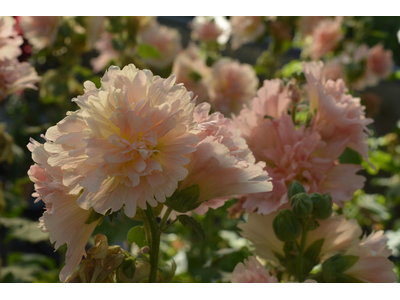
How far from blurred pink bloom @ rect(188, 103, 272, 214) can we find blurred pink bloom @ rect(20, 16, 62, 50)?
0.98 meters

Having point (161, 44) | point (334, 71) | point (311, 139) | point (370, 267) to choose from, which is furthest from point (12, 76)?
point (334, 71)

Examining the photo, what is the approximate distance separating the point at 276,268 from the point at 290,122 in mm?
226

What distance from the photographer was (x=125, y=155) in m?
0.39

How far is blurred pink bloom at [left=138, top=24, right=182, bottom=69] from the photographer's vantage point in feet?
5.38

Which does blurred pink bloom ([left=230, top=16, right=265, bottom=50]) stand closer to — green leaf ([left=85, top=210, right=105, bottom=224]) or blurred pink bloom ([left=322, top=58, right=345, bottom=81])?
blurred pink bloom ([left=322, top=58, right=345, bottom=81])

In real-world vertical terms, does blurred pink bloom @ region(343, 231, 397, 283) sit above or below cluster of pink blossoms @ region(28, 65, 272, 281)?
below

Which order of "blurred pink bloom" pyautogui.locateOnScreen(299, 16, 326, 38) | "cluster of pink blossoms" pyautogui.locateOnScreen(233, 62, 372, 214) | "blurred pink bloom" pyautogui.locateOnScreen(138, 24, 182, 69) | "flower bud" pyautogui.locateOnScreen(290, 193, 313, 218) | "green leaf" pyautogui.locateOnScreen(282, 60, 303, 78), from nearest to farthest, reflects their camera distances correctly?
"flower bud" pyautogui.locateOnScreen(290, 193, 313, 218) → "cluster of pink blossoms" pyautogui.locateOnScreen(233, 62, 372, 214) → "green leaf" pyautogui.locateOnScreen(282, 60, 303, 78) → "blurred pink bloom" pyautogui.locateOnScreen(299, 16, 326, 38) → "blurred pink bloom" pyautogui.locateOnScreen(138, 24, 182, 69)

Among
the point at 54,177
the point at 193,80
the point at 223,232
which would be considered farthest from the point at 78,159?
the point at 223,232

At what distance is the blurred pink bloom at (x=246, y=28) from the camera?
148cm

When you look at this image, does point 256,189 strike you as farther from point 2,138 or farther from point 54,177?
point 2,138

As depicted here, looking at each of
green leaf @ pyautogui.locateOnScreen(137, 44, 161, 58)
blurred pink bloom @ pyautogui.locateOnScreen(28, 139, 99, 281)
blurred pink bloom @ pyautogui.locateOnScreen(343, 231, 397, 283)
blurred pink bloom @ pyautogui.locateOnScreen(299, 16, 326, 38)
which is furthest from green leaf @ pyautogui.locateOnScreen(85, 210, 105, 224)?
blurred pink bloom @ pyautogui.locateOnScreen(299, 16, 326, 38)

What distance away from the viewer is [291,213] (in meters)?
0.52

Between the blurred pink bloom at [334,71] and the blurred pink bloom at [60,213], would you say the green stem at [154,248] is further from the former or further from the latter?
the blurred pink bloom at [334,71]

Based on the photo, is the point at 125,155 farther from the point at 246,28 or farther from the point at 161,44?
the point at 161,44
